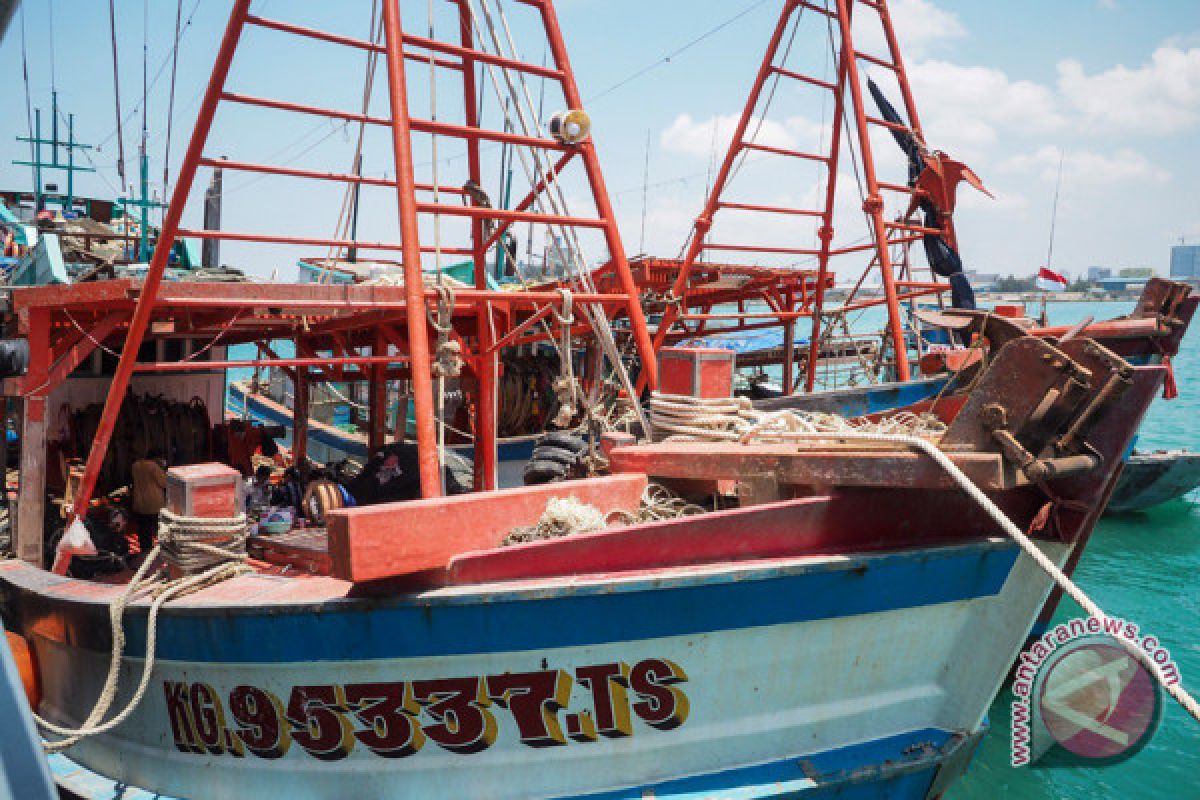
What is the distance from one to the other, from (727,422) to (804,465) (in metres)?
1.02

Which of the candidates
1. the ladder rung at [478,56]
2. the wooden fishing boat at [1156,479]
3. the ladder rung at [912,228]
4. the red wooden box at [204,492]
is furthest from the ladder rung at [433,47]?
the wooden fishing boat at [1156,479]

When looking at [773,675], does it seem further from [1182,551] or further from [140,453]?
[1182,551]

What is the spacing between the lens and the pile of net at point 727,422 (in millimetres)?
4496

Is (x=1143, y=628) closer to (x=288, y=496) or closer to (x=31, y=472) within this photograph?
(x=288, y=496)

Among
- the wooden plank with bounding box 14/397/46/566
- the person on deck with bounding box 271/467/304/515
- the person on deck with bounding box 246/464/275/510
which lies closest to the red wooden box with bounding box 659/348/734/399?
the person on deck with bounding box 246/464/275/510

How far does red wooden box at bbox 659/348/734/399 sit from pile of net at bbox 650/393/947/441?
0.55ft

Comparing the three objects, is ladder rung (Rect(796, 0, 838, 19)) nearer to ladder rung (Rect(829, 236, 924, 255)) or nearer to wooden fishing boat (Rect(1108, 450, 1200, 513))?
ladder rung (Rect(829, 236, 924, 255))

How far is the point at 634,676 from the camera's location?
12.3 ft

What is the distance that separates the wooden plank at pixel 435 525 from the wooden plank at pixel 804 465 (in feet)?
0.80

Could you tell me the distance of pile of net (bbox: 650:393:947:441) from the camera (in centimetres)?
450

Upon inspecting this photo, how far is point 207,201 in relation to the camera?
14.0m

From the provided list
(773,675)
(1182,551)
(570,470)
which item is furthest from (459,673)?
(1182,551)

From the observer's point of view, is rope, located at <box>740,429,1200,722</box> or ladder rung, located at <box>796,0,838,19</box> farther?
ladder rung, located at <box>796,0,838,19</box>

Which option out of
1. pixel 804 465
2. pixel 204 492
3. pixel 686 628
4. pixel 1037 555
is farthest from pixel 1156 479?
pixel 204 492
